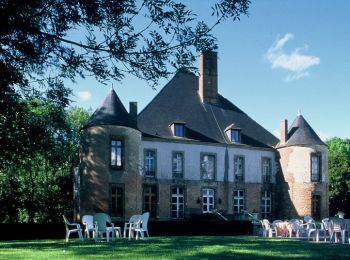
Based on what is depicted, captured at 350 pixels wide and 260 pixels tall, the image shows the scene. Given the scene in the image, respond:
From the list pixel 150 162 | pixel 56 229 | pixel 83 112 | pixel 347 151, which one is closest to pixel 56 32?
pixel 56 229

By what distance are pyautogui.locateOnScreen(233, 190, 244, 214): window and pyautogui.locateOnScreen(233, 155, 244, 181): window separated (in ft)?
2.75

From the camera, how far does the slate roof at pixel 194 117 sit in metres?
28.1

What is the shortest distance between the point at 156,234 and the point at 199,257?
42.3 ft

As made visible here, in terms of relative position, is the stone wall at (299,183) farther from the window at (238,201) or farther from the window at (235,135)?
the window at (235,135)

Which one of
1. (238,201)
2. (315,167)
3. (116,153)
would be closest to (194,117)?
(238,201)

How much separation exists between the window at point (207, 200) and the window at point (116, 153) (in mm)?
5905

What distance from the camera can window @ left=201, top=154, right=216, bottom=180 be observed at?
28.5m

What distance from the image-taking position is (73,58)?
247 inches

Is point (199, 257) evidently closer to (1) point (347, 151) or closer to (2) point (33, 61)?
(2) point (33, 61)

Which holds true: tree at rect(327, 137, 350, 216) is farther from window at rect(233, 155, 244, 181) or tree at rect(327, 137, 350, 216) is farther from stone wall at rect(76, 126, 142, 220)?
stone wall at rect(76, 126, 142, 220)

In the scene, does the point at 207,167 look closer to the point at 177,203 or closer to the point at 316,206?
the point at 177,203

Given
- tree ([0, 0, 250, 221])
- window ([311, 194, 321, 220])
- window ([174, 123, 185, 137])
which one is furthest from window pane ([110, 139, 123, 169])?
tree ([0, 0, 250, 221])

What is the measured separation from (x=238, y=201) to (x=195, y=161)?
3776 millimetres

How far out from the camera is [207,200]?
28.5 m
